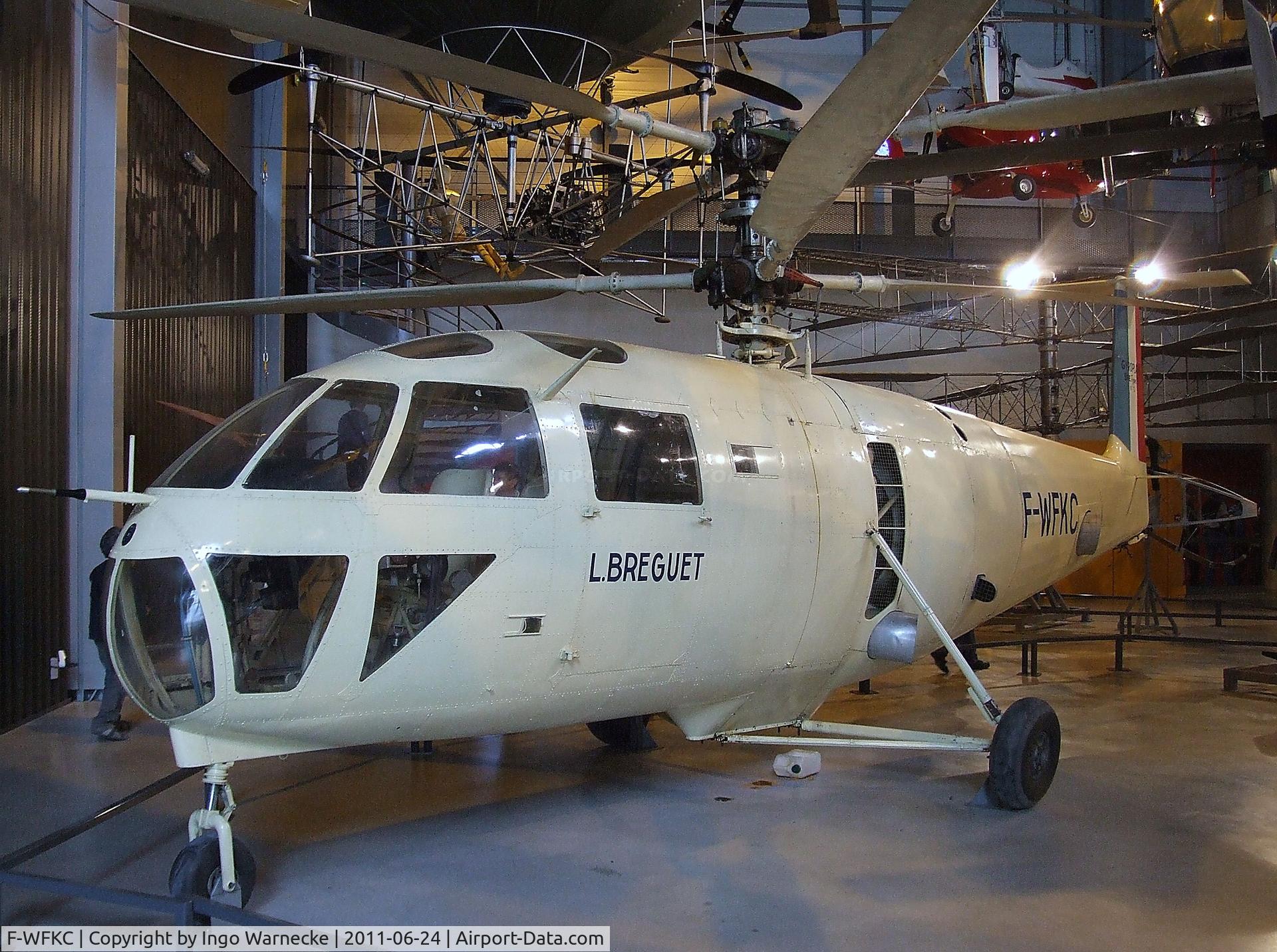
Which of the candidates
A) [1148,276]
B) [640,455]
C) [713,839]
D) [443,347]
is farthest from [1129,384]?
[443,347]

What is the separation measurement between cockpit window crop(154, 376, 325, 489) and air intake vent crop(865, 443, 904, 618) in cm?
401

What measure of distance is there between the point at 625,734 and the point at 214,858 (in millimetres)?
3731

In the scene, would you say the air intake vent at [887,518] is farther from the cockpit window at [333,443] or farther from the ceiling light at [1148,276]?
the cockpit window at [333,443]

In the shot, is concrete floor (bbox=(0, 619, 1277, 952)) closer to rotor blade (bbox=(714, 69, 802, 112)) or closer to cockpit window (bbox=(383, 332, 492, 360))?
cockpit window (bbox=(383, 332, 492, 360))

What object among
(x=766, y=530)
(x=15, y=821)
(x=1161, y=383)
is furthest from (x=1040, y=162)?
(x=1161, y=383)

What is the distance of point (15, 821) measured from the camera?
19.5ft

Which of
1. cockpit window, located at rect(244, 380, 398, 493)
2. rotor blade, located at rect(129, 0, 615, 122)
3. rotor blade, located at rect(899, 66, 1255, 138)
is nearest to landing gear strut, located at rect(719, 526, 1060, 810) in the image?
rotor blade, located at rect(899, 66, 1255, 138)

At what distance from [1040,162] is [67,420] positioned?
8642mm

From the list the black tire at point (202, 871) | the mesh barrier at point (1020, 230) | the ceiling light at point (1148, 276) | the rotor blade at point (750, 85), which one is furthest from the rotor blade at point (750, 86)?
the mesh barrier at point (1020, 230)

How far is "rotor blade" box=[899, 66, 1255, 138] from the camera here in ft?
15.3

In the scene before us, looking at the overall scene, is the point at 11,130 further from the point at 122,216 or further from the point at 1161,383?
the point at 1161,383

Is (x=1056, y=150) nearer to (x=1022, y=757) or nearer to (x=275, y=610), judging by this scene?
(x=1022, y=757)

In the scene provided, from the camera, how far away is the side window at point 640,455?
220 inches

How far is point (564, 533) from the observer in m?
5.28
